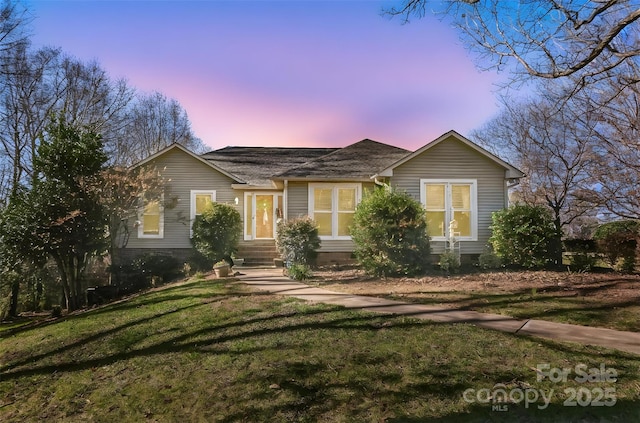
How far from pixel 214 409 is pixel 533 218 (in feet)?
36.2

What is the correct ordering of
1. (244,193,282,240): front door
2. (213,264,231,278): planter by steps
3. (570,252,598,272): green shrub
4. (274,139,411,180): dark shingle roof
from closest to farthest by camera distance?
1. (570,252,598,272): green shrub
2. (213,264,231,278): planter by steps
3. (274,139,411,180): dark shingle roof
4. (244,193,282,240): front door

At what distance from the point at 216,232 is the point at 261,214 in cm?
372

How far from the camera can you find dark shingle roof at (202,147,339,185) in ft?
60.5

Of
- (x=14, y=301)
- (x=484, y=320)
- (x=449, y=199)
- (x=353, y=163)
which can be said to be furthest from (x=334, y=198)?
(x=14, y=301)

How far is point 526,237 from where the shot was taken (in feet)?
38.6

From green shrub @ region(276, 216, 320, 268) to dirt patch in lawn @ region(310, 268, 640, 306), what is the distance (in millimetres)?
1354

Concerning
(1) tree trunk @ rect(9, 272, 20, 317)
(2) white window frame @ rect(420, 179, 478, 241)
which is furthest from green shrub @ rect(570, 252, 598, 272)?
(1) tree trunk @ rect(9, 272, 20, 317)

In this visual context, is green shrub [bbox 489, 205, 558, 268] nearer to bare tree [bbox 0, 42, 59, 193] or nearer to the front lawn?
the front lawn

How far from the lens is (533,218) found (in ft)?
38.8

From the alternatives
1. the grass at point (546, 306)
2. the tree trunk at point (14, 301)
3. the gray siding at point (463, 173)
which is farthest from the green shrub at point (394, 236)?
the tree trunk at point (14, 301)

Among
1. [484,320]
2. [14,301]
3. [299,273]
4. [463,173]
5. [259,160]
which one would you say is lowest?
[14,301]

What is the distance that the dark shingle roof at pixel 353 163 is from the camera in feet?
49.1

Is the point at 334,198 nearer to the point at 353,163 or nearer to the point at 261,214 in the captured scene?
the point at 353,163

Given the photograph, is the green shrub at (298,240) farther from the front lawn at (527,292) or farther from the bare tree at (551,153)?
the bare tree at (551,153)
